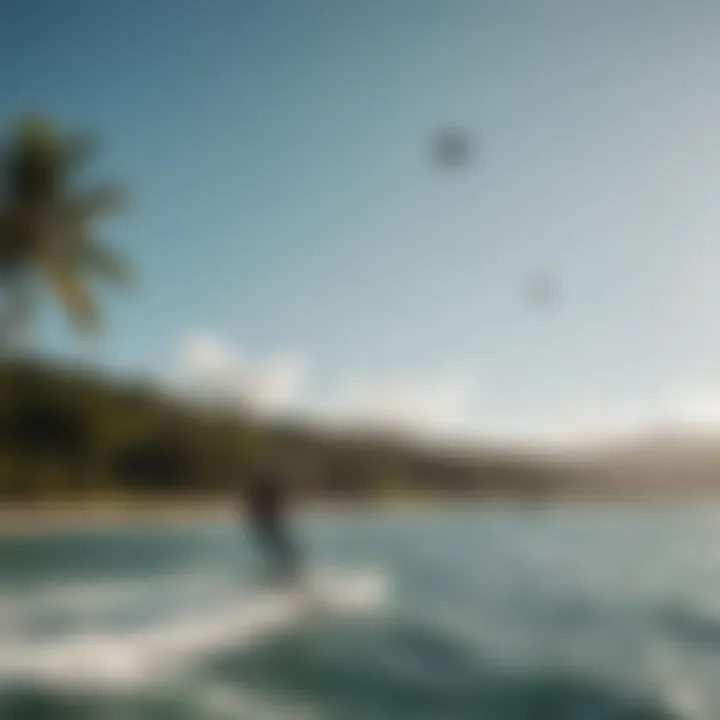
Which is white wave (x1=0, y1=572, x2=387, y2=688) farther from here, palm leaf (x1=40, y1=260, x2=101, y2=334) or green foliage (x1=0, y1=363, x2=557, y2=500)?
palm leaf (x1=40, y1=260, x2=101, y2=334)

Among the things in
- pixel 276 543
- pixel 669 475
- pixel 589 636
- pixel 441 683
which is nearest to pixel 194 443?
pixel 276 543

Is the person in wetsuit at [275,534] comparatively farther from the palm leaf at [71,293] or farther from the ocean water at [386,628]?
the palm leaf at [71,293]

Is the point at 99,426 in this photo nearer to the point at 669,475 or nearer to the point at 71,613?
the point at 71,613

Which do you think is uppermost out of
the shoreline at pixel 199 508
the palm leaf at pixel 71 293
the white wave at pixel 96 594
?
the palm leaf at pixel 71 293

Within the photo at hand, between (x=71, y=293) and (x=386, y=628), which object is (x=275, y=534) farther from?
(x=71, y=293)

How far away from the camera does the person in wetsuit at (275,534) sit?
9.91ft

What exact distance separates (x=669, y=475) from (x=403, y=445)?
3.65 feet

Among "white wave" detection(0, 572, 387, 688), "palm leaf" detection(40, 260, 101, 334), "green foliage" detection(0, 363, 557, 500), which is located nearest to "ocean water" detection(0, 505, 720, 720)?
"white wave" detection(0, 572, 387, 688)

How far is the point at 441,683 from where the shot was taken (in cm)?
271

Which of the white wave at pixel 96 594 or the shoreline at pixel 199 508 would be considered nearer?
the white wave at pixel 96 594

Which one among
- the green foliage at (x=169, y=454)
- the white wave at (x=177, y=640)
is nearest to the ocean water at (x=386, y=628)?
the white wave at (x=177, y=640)

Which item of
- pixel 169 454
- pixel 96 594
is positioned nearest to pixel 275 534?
pixel 96 594

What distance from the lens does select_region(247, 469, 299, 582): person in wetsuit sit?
3020 millimetres

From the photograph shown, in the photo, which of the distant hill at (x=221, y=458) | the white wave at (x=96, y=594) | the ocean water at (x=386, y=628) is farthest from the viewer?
the distant hill at (x=221, y=458)
